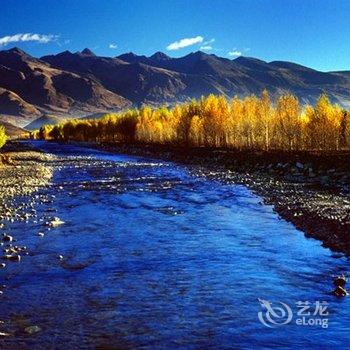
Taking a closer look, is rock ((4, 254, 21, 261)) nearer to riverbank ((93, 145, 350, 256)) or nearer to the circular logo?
the circular logo

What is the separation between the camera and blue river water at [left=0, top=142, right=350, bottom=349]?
12805 mm

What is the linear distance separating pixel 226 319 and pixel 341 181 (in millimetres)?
35594

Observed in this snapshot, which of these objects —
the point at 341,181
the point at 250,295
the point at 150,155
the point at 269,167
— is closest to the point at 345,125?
the point at 269,167

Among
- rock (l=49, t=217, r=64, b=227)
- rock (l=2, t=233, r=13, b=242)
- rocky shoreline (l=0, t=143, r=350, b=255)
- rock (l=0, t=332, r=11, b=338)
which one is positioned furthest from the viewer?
rock (l=49, t=217, r=64, b=227)

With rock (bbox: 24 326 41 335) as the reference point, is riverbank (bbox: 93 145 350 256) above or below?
above

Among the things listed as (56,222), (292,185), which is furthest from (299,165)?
(56,222)

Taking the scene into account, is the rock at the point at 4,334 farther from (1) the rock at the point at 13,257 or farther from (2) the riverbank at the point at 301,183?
(2) the riverbank at the point at 301,183

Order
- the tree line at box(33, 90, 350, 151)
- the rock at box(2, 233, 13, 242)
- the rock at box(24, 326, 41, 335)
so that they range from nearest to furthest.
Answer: the rock at box(24, 326, 41, 335)
the rock at box(2, 233, 13, 242)
the tree line at box(33, 90, 350, 151)

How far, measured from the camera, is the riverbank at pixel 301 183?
26.1 m

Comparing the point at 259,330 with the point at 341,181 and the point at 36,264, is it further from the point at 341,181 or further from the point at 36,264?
the point at 341,181

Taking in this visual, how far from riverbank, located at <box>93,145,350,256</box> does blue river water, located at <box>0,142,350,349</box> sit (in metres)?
1.49

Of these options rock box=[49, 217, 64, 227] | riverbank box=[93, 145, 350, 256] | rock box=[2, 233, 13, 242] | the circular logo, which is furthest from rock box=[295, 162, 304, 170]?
the circular logo

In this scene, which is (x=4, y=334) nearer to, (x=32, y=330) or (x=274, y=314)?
(x=32, y=330)

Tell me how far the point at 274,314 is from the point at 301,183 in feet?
118
